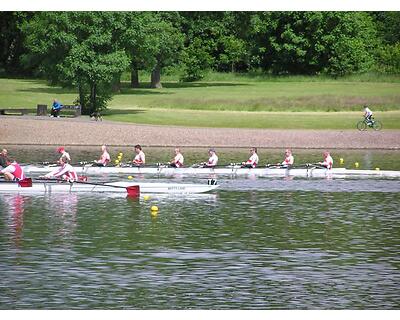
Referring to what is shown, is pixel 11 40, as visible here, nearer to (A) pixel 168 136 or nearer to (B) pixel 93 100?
(B) pixel 93 100

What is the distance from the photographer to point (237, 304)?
66.3 feet

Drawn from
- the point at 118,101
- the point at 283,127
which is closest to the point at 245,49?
the point at 118,101

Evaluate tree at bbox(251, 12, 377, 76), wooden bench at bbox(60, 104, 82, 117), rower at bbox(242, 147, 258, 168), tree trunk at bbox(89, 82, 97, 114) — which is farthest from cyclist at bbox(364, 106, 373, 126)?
tree at bbox(251, 12, 377, 76)

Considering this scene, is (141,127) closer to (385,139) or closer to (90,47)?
(90,47)

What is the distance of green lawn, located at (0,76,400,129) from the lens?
2391 inches

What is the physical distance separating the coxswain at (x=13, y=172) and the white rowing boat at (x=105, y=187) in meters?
0.25

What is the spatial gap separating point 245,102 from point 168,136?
52.5 ft

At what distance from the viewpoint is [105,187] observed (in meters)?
35.8

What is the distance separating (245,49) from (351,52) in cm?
932

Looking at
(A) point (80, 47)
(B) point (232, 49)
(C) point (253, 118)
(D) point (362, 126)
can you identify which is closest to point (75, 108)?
(A) point (80, 47)

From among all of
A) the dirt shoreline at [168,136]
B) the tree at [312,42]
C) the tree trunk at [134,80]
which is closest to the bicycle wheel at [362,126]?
the dirt shoreline at [168,136]

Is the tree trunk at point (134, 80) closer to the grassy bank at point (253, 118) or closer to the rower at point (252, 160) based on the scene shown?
the grassy bank at point (253, 118)

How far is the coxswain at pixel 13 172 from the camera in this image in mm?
34938

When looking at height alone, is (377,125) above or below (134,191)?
above
